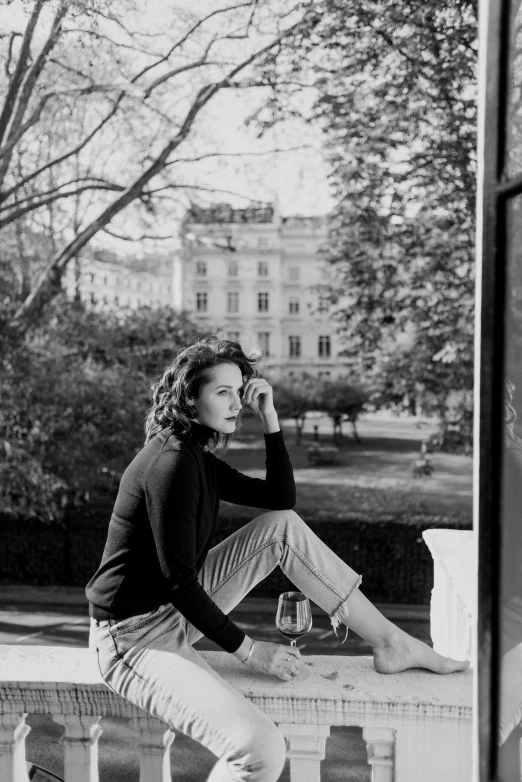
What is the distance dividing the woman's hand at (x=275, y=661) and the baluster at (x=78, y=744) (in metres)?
0.44

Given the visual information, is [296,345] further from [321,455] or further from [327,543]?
[327,543]

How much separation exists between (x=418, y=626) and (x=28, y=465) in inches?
209

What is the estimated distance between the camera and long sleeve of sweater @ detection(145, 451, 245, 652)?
2.14 meters

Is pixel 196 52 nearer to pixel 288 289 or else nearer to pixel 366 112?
pixel 366 112

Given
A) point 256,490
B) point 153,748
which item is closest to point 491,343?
point 256,490

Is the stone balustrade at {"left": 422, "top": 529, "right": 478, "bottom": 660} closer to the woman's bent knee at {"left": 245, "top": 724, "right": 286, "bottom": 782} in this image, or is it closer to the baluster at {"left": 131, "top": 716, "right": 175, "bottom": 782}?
the woman's bent knee at {"left": 245, "top": 724, "right": 286, "bottom": 782}

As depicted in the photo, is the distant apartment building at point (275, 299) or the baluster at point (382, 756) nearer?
the baluster at point (382, 756)

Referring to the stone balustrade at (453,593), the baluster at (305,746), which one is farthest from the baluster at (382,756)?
the stone balustrade at (453,593)

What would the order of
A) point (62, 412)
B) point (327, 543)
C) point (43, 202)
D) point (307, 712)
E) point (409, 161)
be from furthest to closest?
point (327, 543)
point (62, 412)
point (409, 161)
point (43, 202)
point (307, 712)

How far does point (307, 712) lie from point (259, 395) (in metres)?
0.99

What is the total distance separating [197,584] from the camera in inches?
85.1

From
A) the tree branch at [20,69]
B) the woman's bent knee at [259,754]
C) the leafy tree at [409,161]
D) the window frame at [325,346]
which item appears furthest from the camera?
the window frame at [325,346]

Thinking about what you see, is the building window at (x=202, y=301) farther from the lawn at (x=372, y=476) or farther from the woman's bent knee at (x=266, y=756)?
the woman's bent knee at (x=266, y=756)

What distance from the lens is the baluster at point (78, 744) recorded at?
2199mm
